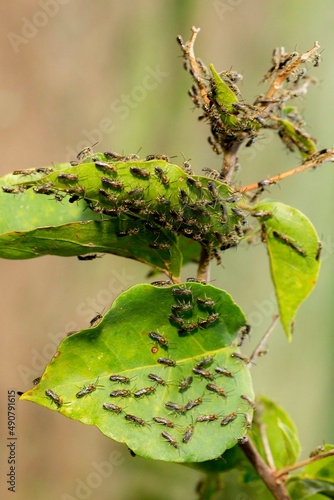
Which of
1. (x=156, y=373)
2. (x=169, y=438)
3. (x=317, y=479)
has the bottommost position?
(x=317, y=479)

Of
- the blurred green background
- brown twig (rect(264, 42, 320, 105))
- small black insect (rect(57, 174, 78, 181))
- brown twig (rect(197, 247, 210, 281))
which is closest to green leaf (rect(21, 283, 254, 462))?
brown twig (rect(197, 247, 210, 281))

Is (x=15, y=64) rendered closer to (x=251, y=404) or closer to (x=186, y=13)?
(x=186, y=13)

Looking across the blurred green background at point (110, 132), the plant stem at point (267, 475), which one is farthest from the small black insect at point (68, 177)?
the blurred green background at point (110, 132)

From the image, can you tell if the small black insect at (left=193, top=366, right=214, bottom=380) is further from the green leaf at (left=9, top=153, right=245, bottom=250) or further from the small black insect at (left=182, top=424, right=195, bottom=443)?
the green leaf at (left=9, top=153, right=245, bottom=250)

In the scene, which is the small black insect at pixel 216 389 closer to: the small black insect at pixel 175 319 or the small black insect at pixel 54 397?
the small black insect at pixel 175 319

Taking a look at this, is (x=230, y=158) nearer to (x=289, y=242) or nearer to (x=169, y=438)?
(x=289, y=242)

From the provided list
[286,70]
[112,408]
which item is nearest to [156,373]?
[112,408]

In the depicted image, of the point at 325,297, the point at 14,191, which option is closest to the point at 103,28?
the point at 325,297
